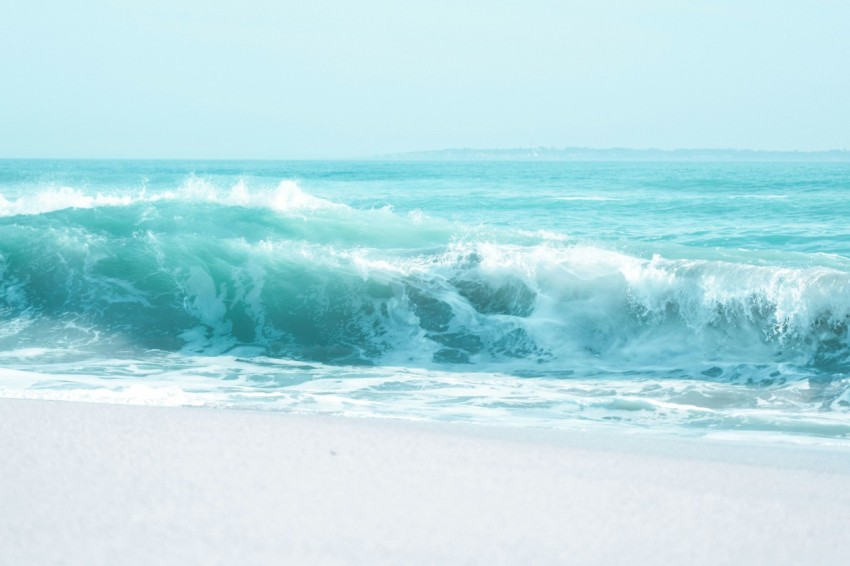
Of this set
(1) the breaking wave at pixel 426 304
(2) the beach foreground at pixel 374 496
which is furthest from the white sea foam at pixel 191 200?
(2) the beach foreground at pixel 374 496

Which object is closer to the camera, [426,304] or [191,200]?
[426,304]

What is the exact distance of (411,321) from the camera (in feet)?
31.5

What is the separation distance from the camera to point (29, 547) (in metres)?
2.47

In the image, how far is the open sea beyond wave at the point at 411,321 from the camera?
6297mm

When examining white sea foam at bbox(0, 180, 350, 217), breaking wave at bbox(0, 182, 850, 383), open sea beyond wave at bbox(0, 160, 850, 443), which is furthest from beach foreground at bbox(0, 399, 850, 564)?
white sea foam at bbox(0, 180, 350, 217)

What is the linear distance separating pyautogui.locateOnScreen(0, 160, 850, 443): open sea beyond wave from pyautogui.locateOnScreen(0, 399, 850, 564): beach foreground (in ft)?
4.39

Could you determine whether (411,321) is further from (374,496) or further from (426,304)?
(374,496)

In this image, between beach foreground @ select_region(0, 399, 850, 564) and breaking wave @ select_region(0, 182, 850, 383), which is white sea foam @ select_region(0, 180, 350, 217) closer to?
breaking wave @ select_region(0, 182, 850, 383)

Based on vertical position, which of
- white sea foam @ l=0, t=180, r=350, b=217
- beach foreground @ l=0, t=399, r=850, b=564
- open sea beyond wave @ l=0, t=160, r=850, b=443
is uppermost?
white sea foam @ l=0, t=180, r=350, b=217

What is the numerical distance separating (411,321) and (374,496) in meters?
6.48

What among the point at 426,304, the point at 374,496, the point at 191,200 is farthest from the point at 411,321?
the point at 191,200

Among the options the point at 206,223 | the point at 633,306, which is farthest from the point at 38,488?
the point at 206,223

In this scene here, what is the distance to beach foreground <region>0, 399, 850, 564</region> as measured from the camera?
2.63 meters

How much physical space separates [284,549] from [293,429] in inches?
59.7
